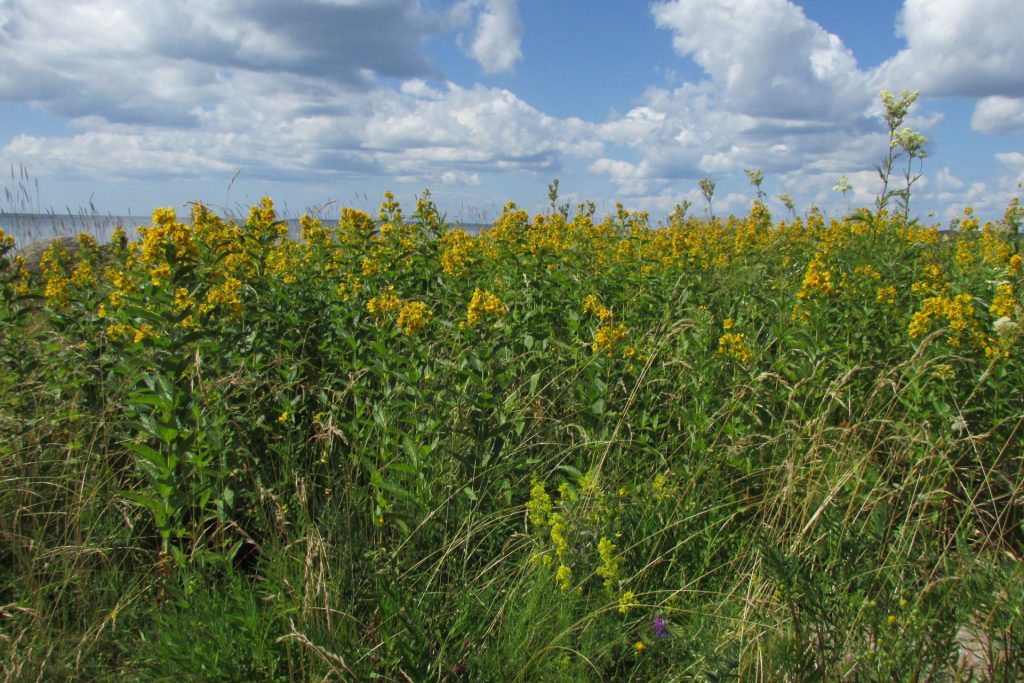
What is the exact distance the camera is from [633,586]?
2.79 m

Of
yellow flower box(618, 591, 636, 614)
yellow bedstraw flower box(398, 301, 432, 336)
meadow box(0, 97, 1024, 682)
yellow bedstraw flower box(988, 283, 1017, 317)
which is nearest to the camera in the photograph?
meadow box(0, 97, 1024, 682)

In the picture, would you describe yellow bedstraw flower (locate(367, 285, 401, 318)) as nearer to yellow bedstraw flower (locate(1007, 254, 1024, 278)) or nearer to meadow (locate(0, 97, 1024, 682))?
meadow (locate(0, 97, 1024, 682))

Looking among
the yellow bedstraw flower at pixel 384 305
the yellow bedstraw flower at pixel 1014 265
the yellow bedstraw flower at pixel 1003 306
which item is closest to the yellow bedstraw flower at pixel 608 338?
the yellow bedstraw flower at pixel 384 305

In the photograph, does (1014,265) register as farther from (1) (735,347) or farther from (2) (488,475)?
(2) (488,475)

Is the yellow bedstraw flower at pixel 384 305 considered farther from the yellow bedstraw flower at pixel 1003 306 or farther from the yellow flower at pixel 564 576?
the yellow bedstraw flower at pixel 1003 306

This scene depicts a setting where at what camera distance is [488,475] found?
320 cm

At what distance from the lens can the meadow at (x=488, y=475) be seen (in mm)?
2270

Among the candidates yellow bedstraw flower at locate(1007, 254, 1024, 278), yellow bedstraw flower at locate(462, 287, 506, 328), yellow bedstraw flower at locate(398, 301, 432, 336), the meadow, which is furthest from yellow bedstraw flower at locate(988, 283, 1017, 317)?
yellow bedstraw flower at locate(398, 301, 432, 336)

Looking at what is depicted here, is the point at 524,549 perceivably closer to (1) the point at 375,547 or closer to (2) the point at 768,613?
(1) the point at 375,547

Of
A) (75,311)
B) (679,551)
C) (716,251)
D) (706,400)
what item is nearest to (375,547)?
(679,551)

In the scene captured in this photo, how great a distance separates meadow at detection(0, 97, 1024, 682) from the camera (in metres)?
2.27

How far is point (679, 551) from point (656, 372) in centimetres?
104

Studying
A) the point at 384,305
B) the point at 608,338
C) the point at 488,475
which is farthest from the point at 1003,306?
the point at 384,305

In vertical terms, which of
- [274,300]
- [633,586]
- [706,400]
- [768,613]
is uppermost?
[274,300]
